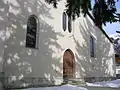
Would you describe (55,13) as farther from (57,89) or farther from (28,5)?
(57,89)

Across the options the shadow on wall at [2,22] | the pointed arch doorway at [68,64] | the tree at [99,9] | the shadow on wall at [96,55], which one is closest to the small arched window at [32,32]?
the shadow on wall at [2,22]

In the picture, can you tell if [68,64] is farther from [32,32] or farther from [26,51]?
[26,51]

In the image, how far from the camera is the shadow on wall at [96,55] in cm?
1988

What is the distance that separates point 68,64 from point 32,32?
188 inches

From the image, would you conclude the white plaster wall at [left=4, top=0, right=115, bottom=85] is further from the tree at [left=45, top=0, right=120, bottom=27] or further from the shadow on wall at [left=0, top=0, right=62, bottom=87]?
the tree at [left=45, top=0, right=120, bottom=27]

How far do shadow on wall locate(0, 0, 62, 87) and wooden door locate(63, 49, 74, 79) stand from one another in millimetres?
1172

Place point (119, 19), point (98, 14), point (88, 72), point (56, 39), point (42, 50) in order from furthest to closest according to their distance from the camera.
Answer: point (88, 72)
point (56, 39)
point (42, 50)
point (119, 19)
point (98, 14)

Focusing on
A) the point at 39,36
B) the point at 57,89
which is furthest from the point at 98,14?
the point at 39,36

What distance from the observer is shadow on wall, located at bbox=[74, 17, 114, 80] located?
19.9 m

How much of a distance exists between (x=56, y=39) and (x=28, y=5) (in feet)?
11.9

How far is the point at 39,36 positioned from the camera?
50.7ft

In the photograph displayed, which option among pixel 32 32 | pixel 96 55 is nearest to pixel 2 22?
pixel 32 32

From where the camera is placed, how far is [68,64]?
60.6ft

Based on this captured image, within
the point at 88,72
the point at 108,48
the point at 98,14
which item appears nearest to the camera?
the point at 98,14
